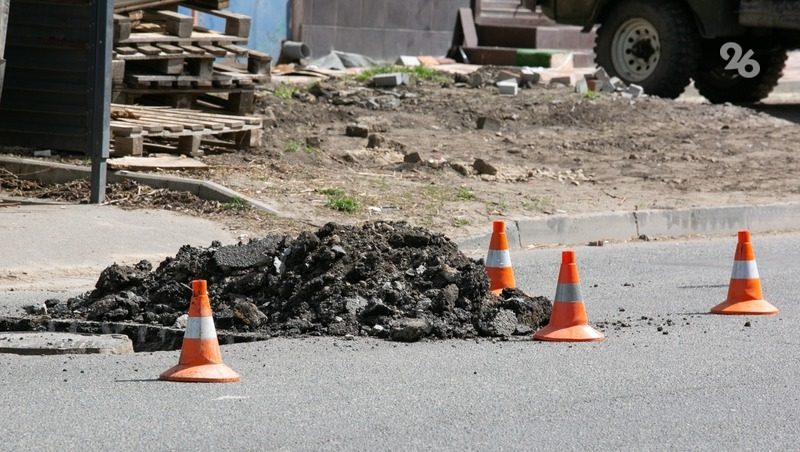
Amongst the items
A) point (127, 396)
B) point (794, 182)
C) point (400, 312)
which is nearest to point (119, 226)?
point (400, 312)

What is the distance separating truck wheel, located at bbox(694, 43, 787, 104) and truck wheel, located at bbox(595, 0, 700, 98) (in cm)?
69

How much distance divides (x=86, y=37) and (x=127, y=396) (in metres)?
5.88

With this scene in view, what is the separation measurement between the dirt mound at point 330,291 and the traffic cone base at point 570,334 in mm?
189

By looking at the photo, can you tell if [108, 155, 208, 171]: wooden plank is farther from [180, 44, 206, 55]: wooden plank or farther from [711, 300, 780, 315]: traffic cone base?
[711, 300, 780, 315]: traffic cone base

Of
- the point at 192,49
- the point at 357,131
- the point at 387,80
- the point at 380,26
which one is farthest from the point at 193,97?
the point at 380,26

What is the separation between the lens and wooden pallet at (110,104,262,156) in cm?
1171

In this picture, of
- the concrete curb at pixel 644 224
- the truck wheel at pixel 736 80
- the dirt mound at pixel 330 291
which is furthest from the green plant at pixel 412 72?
the dirt mound at pixel 330 291

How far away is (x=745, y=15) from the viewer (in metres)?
17.0

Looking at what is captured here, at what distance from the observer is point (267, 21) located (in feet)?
68.0

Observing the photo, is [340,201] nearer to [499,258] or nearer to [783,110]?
[499,258]

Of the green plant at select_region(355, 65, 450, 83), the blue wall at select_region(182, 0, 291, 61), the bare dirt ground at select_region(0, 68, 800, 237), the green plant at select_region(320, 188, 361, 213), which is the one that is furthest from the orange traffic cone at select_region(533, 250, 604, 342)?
the blue wall at select_region(182, 0, 291, 61)

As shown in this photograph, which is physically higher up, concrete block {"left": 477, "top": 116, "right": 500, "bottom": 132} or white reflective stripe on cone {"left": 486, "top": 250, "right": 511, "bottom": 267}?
white reflective stripe on cone {"left": 486, "top": 250, "right": 511, "bottom": 267}

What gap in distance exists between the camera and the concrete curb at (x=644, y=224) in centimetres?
1123

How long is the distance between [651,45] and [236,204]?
888 cm
